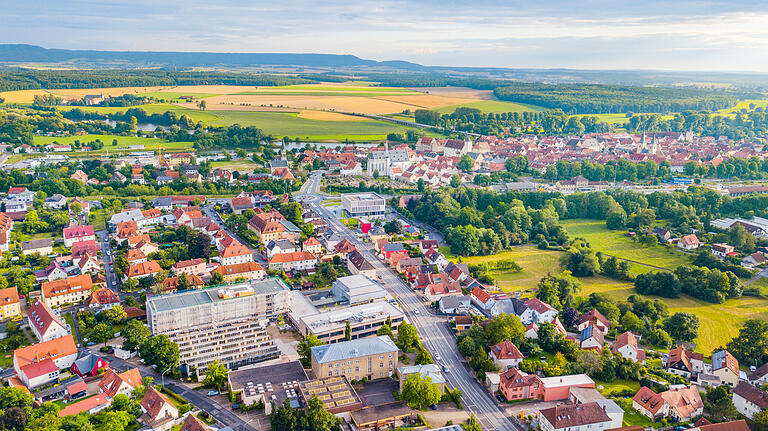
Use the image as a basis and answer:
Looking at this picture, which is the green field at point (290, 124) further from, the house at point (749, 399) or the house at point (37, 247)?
the house at point (749, 399)

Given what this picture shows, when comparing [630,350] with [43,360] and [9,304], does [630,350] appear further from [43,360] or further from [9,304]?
[9,304]

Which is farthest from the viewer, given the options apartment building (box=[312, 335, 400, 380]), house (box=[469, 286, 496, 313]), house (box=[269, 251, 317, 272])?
house (box=[269, 251, 317, 272])

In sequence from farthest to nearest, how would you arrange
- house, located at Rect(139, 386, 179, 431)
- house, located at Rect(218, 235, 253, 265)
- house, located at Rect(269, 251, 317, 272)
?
house, located at Rect(218, 235, 253, 265), house, located at Rect(269, 251, 317, 272), house, located at Rect(139, 386, 179, 431)

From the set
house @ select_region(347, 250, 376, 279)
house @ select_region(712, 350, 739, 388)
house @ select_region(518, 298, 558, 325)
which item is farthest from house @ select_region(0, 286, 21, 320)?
house @ select_region(712, 350, 739, 388)

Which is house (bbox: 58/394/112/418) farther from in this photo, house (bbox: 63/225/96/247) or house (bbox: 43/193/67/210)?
house (bbox: 43/193/67/210)

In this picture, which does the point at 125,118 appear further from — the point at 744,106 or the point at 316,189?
the point at 744,106

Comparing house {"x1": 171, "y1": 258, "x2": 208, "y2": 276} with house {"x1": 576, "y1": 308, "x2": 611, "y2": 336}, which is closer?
house {"x1": 576, "y1": 308, "x2": 611, "y2": 336}

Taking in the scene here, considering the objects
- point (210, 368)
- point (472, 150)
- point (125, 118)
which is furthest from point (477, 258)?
point (125, 118)
